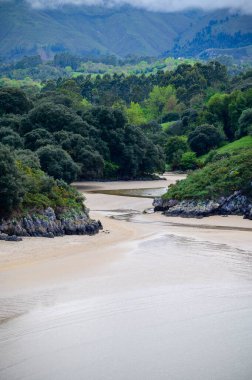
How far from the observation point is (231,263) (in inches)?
816

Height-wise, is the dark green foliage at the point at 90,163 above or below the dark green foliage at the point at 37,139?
below

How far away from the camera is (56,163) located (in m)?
49.6

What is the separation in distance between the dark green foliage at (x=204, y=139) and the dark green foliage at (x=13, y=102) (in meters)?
22.2

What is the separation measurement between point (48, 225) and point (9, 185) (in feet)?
7.12

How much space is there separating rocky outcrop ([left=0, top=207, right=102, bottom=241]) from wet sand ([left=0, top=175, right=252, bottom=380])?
27.6 inches

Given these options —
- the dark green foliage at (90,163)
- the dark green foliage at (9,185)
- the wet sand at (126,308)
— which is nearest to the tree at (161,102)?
the dark green foliage at (90,163)

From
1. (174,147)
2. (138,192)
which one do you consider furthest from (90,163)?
(174,147)

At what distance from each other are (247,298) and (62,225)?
33.5 ft

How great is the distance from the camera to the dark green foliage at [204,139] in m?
81.5

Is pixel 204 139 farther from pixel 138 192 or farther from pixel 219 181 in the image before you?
pixel 219 181

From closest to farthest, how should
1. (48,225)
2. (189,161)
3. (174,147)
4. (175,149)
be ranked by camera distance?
(48,225), (189,161), (174,147), (175,149)

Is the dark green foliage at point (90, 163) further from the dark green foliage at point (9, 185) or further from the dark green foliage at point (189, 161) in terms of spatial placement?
the dark green foliage at point (9, 185)

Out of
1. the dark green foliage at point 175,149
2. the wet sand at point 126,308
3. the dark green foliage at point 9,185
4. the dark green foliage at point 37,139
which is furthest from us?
the dark green foliage at point 175,149

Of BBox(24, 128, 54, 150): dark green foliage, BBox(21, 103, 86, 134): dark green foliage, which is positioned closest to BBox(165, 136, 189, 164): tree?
BBox(21, 103, 86, 134): dark green foliage
